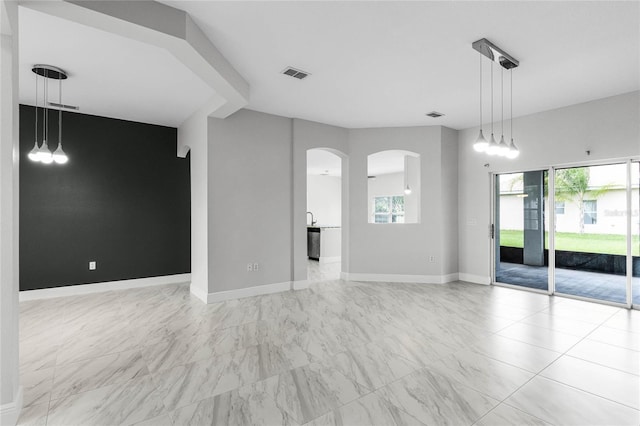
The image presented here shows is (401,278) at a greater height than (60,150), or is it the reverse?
(60,150)

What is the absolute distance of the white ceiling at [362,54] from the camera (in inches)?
107

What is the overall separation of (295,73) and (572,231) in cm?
500

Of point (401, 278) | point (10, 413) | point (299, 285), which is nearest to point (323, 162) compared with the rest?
point (401, 278)

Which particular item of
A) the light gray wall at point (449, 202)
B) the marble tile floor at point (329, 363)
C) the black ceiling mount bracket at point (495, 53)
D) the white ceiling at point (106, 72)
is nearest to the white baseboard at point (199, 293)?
the marble tile floor at point (329, 363)

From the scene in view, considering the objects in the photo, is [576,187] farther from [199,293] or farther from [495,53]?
[199,293]

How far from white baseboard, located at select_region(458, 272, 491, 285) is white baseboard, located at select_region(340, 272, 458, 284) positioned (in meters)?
0.11

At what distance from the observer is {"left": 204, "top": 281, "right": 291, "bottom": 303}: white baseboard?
4895 millimetres

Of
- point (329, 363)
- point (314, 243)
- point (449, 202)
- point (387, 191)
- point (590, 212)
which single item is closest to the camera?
point (329, 363)

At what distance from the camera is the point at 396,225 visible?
20.8ft

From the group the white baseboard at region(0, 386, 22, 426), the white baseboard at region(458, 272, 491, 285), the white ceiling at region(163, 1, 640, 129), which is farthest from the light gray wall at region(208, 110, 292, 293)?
the white baseboard at region(458, 272, 491, 285)

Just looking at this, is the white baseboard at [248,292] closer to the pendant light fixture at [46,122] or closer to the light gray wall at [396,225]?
the light gray wall at [396,225]

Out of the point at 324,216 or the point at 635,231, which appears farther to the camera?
the point at 324,216

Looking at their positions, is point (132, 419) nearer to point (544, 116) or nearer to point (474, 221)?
point (474, 221)

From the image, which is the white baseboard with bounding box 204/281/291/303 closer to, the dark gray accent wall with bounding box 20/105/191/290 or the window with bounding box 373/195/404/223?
the dark gray accent wall with bounding box 20/105/191/290
